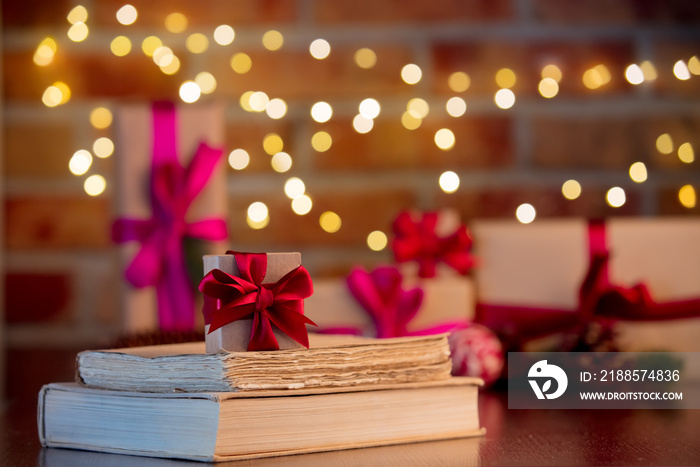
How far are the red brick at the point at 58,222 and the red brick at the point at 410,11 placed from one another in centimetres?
51

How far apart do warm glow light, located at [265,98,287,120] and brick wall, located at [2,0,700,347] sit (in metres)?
→ 0.01

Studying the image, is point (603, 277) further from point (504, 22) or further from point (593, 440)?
point (504, 22)

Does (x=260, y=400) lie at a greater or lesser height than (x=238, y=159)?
lesser

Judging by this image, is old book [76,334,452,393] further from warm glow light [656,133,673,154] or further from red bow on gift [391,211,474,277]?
warm glow light [656,133,673,154]

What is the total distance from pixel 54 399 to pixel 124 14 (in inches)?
34.3

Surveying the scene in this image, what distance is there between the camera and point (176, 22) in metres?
1.39

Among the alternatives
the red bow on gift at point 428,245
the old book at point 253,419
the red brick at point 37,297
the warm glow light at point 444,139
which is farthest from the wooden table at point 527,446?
the warm glow light at point 444,139

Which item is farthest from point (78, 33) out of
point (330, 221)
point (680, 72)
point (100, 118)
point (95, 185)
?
point (680, 72)

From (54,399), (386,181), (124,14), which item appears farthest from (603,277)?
(124,14)

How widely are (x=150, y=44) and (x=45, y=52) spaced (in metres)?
0.18

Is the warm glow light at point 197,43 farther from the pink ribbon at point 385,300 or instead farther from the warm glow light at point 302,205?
the pink ribbon at point 385,300

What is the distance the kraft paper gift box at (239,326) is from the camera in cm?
63

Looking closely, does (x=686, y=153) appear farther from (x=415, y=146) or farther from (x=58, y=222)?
(x=58, y=222)

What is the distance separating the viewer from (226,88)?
140 cm
